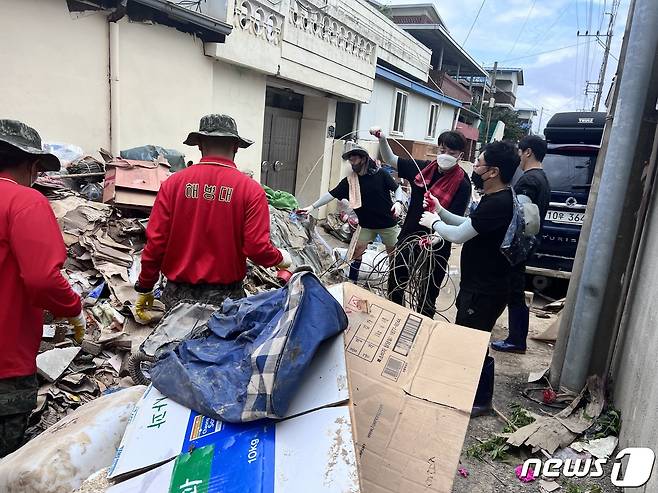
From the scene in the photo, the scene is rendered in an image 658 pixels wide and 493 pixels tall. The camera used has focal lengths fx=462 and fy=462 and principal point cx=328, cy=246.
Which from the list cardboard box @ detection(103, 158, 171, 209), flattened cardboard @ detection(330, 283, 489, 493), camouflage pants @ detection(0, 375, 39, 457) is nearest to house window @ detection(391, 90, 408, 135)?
cardboard box @ detection(103, 158, 171, 209)

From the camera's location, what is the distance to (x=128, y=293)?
3.81m

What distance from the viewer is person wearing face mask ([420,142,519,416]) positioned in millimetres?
2994

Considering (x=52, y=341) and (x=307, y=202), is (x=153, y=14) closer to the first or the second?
(x=52, y=341)

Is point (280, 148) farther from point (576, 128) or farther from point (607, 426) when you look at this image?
point (607, 426)

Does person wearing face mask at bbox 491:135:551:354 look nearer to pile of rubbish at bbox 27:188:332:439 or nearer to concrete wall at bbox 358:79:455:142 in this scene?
pile of rubbish at bbox 27:188:332:439

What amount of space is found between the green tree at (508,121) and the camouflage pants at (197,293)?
105ft

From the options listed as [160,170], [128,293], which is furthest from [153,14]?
[128,293]

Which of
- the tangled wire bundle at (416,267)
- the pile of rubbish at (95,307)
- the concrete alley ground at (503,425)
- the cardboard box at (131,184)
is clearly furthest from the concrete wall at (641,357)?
the cardboard box at (131,184)

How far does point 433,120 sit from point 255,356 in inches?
634

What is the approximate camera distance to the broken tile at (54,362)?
9.39 ft

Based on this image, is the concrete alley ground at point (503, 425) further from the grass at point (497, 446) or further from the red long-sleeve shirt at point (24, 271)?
the red long-sleeve shirt at point (24, 271)

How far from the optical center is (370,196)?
16.8 feet

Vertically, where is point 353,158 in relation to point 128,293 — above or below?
above

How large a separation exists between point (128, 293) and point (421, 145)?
9.15m
